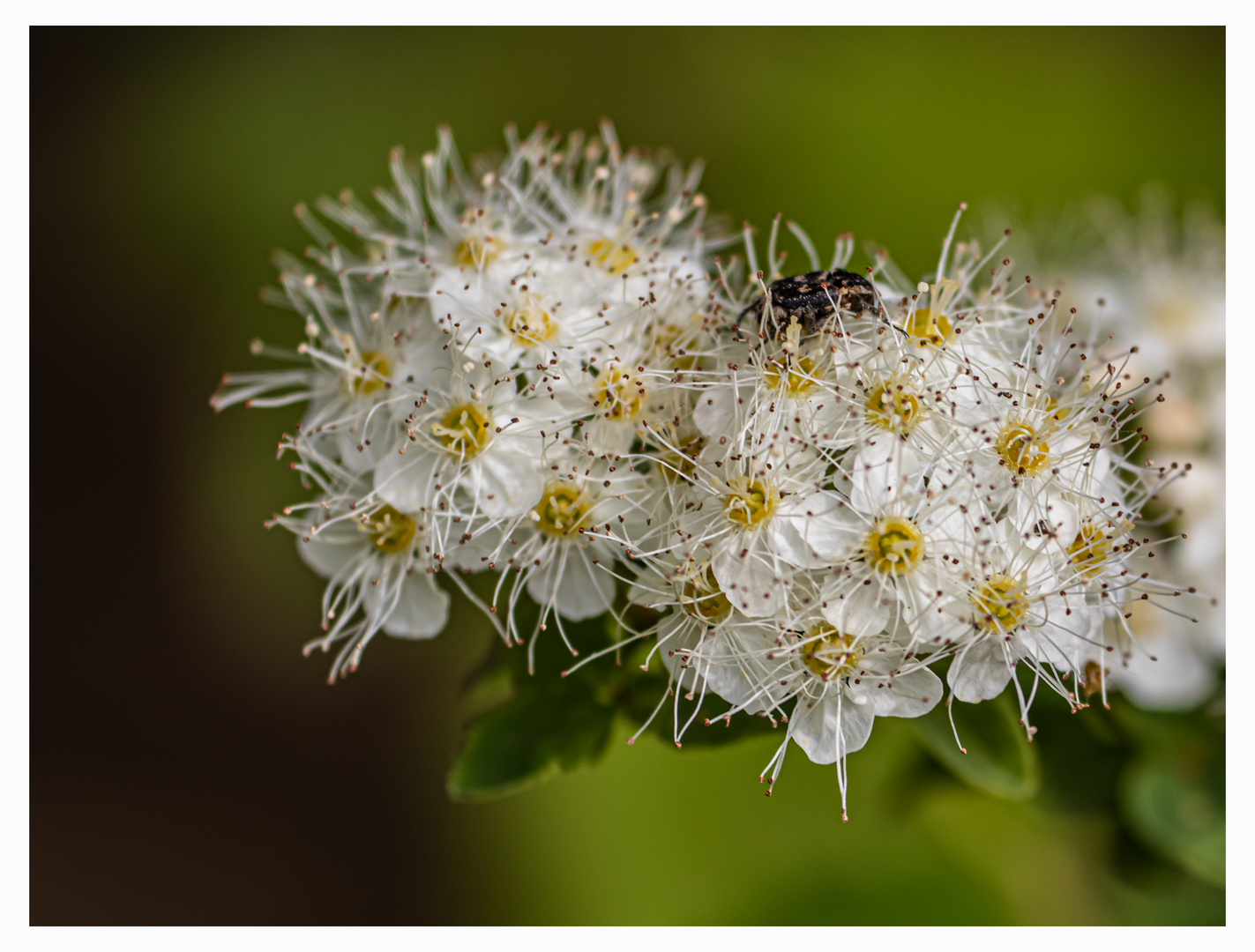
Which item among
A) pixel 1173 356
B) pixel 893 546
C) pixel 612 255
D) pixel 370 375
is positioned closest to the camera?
pixel 893 546

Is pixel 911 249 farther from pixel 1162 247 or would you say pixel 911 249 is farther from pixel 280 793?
pixel 280 793

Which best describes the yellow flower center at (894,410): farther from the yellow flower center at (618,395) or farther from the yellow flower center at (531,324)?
the yellow flower center at (531,324)

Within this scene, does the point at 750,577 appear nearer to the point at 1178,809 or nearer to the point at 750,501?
the point at 750,501

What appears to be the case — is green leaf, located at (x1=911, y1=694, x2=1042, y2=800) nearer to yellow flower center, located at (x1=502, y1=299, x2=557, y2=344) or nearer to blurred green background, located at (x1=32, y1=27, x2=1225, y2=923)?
yellow flower center, located at (x1=502, y1=299, x2=557, y2=344)

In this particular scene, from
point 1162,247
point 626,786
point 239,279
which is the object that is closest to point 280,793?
point 626,786

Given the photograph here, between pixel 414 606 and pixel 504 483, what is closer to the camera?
pixel 504 483

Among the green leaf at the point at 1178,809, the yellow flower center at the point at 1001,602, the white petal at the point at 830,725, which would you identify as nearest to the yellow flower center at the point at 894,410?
the yellow flower center at the point at 1001,602

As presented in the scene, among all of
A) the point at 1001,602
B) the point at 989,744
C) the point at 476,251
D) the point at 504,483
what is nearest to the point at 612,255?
the point at 476,251
